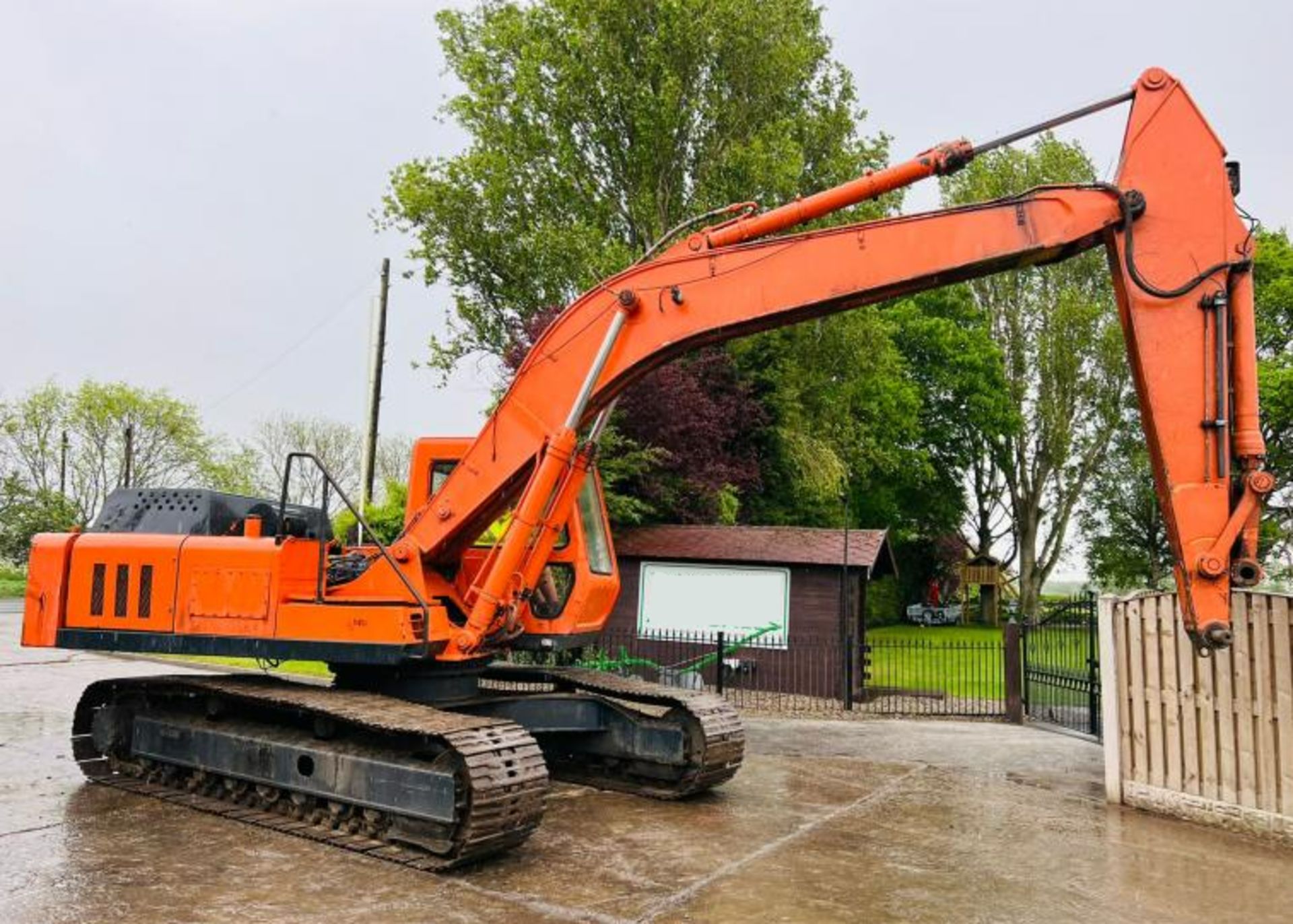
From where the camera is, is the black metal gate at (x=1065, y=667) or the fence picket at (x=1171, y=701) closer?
the fence picket at (x=1171, y=701)

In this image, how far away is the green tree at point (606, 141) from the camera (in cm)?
2320

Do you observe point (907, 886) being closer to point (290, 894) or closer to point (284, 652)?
point (290, 894)

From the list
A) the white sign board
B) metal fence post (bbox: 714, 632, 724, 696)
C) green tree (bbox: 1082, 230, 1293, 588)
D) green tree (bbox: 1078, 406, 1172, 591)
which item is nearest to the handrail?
metal fence post (bbox: 714, 632, 724, 696)

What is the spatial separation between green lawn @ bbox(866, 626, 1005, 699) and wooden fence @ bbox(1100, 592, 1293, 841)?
582 cm

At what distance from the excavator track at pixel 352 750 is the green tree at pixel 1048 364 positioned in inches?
1203

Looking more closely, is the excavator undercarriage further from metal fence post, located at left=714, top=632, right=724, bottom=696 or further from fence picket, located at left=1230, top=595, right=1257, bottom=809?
metal fence post, located at left=714, top=632, right=724, bottom=696

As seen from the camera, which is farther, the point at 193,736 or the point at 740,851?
the point at 193,736

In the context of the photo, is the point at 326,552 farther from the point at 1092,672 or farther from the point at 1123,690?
the point at 1092,672

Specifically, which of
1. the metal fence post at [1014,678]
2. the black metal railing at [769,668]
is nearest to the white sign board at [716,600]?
the black metal railing at [769,668]

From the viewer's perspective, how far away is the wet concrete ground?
547 centimetres

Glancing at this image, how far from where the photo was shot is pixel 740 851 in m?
6.63

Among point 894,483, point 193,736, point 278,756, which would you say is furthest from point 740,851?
point 894,483

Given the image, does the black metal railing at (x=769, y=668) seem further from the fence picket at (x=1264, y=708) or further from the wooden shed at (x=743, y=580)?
the fence picket at (x=1264, y=708)

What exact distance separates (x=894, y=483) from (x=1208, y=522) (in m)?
31.8
